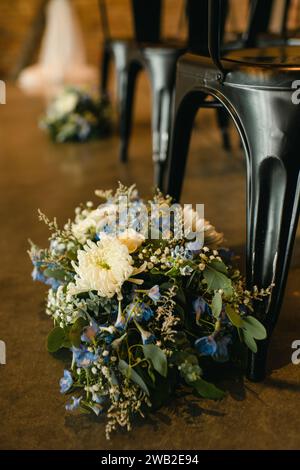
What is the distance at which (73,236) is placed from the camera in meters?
1.16

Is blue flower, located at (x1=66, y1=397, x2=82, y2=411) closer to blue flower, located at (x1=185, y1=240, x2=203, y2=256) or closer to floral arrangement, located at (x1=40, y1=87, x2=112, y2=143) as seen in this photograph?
blue flower, located at (x1=185, y1=240, x2=203, y2=256)

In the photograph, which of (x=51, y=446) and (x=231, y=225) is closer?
→ (x=51, y=446)

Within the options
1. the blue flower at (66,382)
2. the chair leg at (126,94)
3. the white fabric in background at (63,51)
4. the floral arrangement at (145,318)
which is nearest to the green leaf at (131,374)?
the floral arrangement at (145,318)

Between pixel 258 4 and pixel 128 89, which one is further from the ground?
pixel 258 4

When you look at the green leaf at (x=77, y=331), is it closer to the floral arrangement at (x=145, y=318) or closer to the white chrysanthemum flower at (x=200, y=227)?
the floral arrangement at (x=145, y=318)

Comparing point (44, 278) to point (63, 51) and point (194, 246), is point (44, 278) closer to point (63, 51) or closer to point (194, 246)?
point (194, 246)

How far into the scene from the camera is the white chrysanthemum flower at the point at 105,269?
0.95 m

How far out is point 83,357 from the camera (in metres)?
0.94

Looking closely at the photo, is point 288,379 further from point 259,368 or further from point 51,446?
point 51,446

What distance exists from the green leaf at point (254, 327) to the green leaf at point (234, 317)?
11mm

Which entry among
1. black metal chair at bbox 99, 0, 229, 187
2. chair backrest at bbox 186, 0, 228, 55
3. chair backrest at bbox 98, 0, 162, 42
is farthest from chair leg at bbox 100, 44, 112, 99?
chair backrest at bbox 186, 0, 228, 55

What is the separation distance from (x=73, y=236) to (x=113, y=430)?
439mm

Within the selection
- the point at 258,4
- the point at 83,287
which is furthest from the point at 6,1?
the point at 83,287
